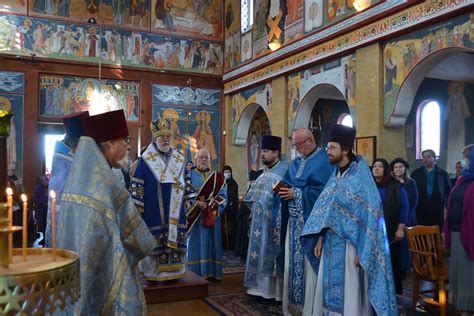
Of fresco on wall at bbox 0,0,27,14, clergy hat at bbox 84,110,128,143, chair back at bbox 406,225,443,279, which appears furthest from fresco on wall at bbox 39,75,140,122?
clergy hat at bbox 84,110,128,143

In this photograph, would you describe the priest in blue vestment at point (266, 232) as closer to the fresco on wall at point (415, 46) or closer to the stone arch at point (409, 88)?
the stone arch at point (409, 88)

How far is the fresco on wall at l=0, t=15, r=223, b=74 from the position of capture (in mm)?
12562

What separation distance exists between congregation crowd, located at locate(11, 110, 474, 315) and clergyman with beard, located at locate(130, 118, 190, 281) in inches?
0.5

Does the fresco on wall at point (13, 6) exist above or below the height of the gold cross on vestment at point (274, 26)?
above

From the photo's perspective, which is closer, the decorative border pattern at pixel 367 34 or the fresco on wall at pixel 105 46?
the decorative border pattern at pixel 367 34

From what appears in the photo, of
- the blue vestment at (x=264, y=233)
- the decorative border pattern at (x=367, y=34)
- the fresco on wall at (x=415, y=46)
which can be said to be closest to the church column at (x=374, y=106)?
the fresco on wall at (x=415, y=46)

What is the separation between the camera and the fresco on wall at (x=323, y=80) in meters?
8.94

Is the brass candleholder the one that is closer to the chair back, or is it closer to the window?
the chair back

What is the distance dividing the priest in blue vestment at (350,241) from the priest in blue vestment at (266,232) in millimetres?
1520

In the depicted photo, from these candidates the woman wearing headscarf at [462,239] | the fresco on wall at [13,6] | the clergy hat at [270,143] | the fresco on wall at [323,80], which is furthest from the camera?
the fresco on wall at [13,6]

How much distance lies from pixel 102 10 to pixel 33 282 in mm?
13437

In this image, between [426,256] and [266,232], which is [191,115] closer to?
[266,232]

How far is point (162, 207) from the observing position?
5.49 metres

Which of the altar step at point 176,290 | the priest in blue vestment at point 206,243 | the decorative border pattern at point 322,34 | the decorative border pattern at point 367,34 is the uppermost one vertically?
the decorative border pattern at point 322,34
